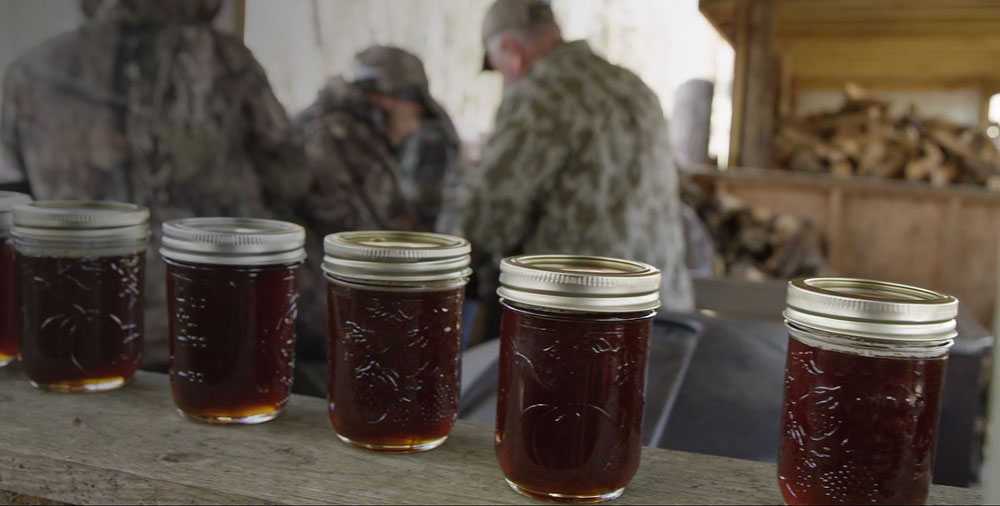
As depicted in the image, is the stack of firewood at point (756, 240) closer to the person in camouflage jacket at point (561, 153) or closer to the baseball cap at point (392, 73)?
the person in camouflage jacket at point (561, 153)

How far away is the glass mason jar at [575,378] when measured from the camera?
730 mm

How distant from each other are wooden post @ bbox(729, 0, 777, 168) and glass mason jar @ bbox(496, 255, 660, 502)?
85.4 inches

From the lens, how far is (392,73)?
5.44 feet

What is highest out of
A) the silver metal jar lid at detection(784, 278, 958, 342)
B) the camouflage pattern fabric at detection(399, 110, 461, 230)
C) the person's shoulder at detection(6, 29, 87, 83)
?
the person's shoulder at detection(6, 29, 87, 83)

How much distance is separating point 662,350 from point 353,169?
0.70 m

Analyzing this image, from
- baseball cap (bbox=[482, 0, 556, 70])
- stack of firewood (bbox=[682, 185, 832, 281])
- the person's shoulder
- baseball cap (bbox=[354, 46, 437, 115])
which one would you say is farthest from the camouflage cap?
stack of firewood (bbox=[682, 185, 832, 281])

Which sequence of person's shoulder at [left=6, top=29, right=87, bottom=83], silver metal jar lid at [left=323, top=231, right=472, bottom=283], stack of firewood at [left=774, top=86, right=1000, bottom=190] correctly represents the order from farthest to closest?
stack of firewood at [left=774, top=86, right=1000, bottom=190] → person's shoulder at [left=6, top=29, right=87, bottom=83] → silver metal jar lid at [left=323, top=231, right=472, bottom=283]

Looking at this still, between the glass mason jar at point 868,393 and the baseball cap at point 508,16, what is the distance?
1202mm

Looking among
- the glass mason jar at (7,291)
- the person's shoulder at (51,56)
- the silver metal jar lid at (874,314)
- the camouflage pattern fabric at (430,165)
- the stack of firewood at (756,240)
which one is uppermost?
the person's shoulder at (51,56)

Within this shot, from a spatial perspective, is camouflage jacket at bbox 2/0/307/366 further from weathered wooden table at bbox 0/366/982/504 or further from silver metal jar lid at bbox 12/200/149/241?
weathered wooden table at bbox 0/366/982/504

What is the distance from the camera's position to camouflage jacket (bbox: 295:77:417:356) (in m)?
1.60

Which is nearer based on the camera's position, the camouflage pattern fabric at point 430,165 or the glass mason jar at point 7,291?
the glass mason jar at point 7,291

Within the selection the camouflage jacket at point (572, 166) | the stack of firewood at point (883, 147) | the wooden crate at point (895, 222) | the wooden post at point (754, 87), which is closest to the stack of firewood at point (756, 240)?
the wooden crate at point (895, 222)

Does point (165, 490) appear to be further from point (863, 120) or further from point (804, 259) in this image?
point (863, 120)
